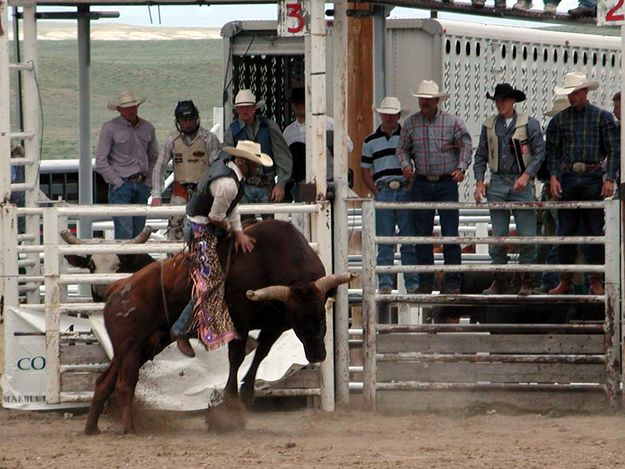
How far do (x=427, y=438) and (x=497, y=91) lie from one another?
3.15 m

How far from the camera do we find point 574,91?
1116 centimetres

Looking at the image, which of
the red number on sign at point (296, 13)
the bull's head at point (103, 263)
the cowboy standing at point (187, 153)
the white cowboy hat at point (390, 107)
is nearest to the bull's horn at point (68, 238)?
the bull's head at point (103, 263)

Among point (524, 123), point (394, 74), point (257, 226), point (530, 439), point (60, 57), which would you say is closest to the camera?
point (530, 439)

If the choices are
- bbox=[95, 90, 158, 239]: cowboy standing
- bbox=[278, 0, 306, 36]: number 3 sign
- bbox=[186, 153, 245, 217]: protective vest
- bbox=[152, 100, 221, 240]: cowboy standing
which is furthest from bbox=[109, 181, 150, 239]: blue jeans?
bbox=[278, 0, 306, 36]: number 3 sign

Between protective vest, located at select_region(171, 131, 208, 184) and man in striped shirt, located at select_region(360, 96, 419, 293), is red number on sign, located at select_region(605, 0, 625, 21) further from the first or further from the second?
protective vest, located at select_region(171, 131, 208, 184)

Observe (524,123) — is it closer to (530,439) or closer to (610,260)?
(610,260)

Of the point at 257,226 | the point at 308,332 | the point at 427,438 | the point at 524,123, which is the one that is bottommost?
the point at 427,438

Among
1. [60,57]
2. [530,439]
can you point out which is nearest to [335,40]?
[530,439]

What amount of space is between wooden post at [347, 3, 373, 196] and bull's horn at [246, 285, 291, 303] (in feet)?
20.3

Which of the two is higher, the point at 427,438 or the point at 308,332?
the point at 308,332

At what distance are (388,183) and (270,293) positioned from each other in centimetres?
263

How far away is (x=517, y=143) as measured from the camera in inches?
448

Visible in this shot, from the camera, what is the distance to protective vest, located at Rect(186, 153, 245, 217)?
31.7 feet

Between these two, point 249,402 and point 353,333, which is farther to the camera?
point 353,333
